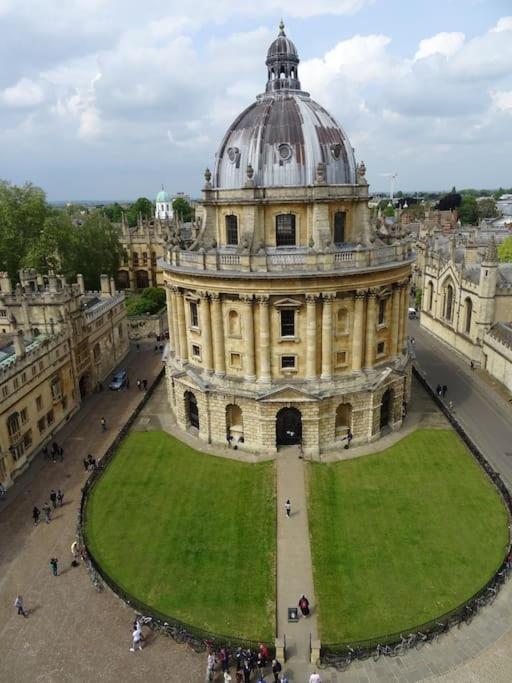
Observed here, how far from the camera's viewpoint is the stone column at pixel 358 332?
37.5 meters

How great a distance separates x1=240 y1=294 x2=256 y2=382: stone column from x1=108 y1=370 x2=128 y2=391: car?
20406 mm

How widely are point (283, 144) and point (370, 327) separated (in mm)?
15282

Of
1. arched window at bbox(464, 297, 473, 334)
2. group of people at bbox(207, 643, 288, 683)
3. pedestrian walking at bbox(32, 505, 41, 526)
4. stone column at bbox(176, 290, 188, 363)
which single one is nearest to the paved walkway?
group of people at bbox(207, 643, 288, 683)

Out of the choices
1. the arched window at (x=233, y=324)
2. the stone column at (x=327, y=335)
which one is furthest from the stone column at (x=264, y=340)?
the stone column at (x=327, y=335)

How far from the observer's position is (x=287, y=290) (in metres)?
35.9

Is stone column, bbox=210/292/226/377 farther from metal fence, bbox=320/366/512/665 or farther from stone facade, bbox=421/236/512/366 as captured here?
stone facade, bbox=421/236/512/366

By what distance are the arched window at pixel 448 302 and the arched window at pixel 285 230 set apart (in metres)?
33.9

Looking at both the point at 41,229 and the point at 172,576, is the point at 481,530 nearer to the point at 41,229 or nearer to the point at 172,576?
the point at 172,576

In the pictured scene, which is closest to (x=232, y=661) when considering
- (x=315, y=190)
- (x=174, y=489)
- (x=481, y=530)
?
(x=174, y=489)

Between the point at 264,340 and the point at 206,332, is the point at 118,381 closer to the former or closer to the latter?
the point at 206,332

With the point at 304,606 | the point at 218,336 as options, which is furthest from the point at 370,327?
the point at 304,606

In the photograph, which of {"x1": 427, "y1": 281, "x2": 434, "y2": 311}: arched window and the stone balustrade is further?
{"x1": 427, "y1": 281, "x2": 434, "y2": 311}: arched window

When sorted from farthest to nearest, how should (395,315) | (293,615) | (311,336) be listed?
A: (395,315)
(311,336)
(293,615)

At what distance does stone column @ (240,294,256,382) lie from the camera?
120 feet
